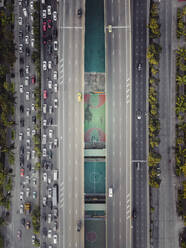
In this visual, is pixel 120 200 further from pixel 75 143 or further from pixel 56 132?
pixel 56 132

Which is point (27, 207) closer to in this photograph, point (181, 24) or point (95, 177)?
point (95, 177)

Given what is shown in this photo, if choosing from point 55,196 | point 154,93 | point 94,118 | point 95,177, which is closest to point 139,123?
point 154,93

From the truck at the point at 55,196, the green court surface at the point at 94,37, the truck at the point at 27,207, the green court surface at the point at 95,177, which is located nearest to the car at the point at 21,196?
the truck at the point at 27,207

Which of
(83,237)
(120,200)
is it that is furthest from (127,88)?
(83,237)

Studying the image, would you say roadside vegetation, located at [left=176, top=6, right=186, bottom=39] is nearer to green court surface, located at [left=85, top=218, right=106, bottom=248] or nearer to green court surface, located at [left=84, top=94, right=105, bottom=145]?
green court surface, located at [left=84, top=94, right=105, bottom=145]

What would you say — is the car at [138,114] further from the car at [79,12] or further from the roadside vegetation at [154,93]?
the car at [79,12]

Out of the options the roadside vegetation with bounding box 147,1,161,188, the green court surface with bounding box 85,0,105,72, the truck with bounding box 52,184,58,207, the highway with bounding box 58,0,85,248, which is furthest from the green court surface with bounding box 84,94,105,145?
the truck with bounding box 52,184,58,207
